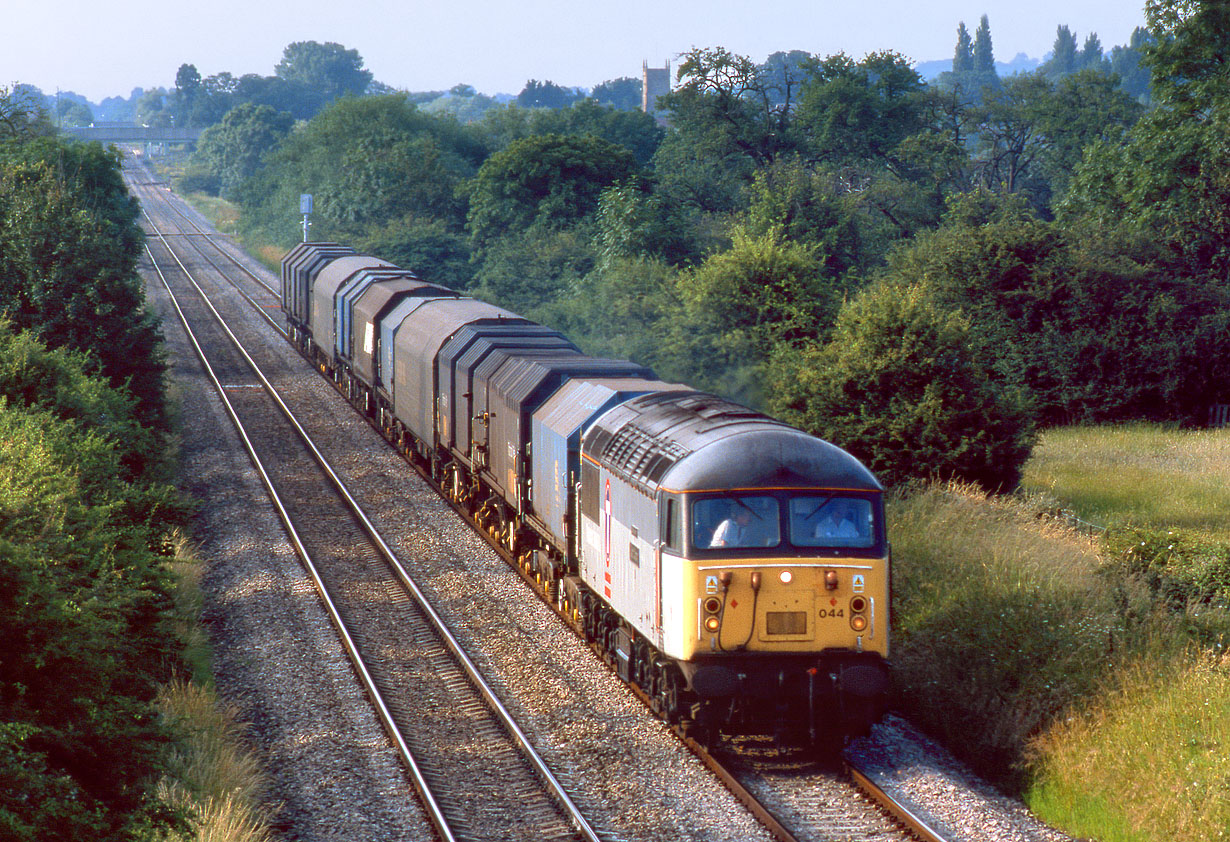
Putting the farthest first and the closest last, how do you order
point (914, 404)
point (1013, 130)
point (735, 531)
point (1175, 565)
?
point (1013, 130) → point (914, 404) → point (1175, 565) → point (735, 531)

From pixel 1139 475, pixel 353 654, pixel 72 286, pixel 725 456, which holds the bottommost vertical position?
pixel 1139 475

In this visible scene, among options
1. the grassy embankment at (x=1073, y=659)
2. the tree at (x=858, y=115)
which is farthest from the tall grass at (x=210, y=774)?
the tree at (x=858, y=115)

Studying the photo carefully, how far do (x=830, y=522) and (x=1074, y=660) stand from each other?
11.5 feet

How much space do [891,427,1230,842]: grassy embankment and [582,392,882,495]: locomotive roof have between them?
3.16 metres

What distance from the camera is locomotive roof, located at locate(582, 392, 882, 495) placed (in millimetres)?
12328

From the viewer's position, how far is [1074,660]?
43.8 ft

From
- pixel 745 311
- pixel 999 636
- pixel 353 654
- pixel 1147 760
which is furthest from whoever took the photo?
pixel 745 311

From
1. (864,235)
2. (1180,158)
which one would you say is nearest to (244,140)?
(864,235)

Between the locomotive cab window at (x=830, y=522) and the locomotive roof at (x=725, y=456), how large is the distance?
190 millimetres

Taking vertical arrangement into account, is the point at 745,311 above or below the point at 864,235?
below

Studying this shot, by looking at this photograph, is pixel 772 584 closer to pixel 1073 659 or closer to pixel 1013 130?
pixel 1073 659

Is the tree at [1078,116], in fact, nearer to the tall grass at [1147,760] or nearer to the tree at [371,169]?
the tree at [371,169]

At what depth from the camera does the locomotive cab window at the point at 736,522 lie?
40.2 ft

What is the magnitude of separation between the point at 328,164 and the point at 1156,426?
54.0m
